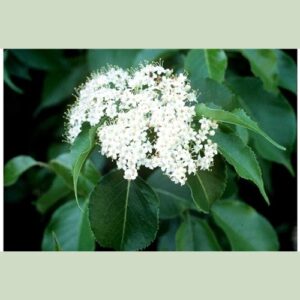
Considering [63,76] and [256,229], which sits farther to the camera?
[63,76]

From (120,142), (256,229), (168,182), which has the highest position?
(120,142)

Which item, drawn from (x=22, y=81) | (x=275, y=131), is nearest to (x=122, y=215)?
(x=275, y=131)

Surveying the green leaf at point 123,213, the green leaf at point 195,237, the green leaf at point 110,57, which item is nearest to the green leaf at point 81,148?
the green leaf at point 123,213

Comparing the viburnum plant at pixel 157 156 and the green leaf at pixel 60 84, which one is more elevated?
the green leaf at pixel 60 84

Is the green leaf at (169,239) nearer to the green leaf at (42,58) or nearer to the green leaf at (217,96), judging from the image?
the green leaf at (217,96)
